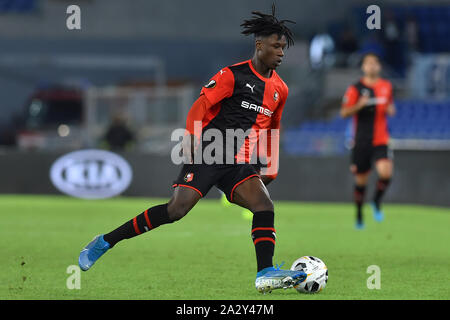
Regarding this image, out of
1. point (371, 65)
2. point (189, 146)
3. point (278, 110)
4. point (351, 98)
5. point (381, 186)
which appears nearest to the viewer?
point (189, 146)

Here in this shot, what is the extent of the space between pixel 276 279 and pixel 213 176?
1004 mm

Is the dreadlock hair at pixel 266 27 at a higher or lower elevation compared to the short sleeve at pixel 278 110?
higher

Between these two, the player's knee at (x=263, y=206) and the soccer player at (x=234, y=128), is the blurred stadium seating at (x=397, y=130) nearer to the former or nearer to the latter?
the soccer player at (x=234, y=128)

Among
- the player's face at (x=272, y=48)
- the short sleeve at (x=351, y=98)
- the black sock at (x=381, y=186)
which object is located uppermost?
the player's face at (x=272, y=48)

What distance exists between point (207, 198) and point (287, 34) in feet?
37.1

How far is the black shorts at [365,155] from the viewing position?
40.5 ft

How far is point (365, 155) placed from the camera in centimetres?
1239

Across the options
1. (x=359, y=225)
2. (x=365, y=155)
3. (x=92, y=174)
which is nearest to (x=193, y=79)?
(x=92, y=174)

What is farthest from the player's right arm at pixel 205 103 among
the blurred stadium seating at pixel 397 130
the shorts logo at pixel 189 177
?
the blurred stadium seating at pixel 397 130

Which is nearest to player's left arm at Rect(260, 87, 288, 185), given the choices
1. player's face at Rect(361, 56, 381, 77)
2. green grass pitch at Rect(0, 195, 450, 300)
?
green grass pitch at Rect(0, 195, 450, 300)

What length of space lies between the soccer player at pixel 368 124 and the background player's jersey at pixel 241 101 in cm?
528

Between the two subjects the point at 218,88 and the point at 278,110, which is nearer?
the point at 218,88

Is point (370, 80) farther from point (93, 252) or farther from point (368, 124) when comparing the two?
point (93, 252)

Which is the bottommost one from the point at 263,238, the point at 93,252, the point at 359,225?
the point at 359,225
